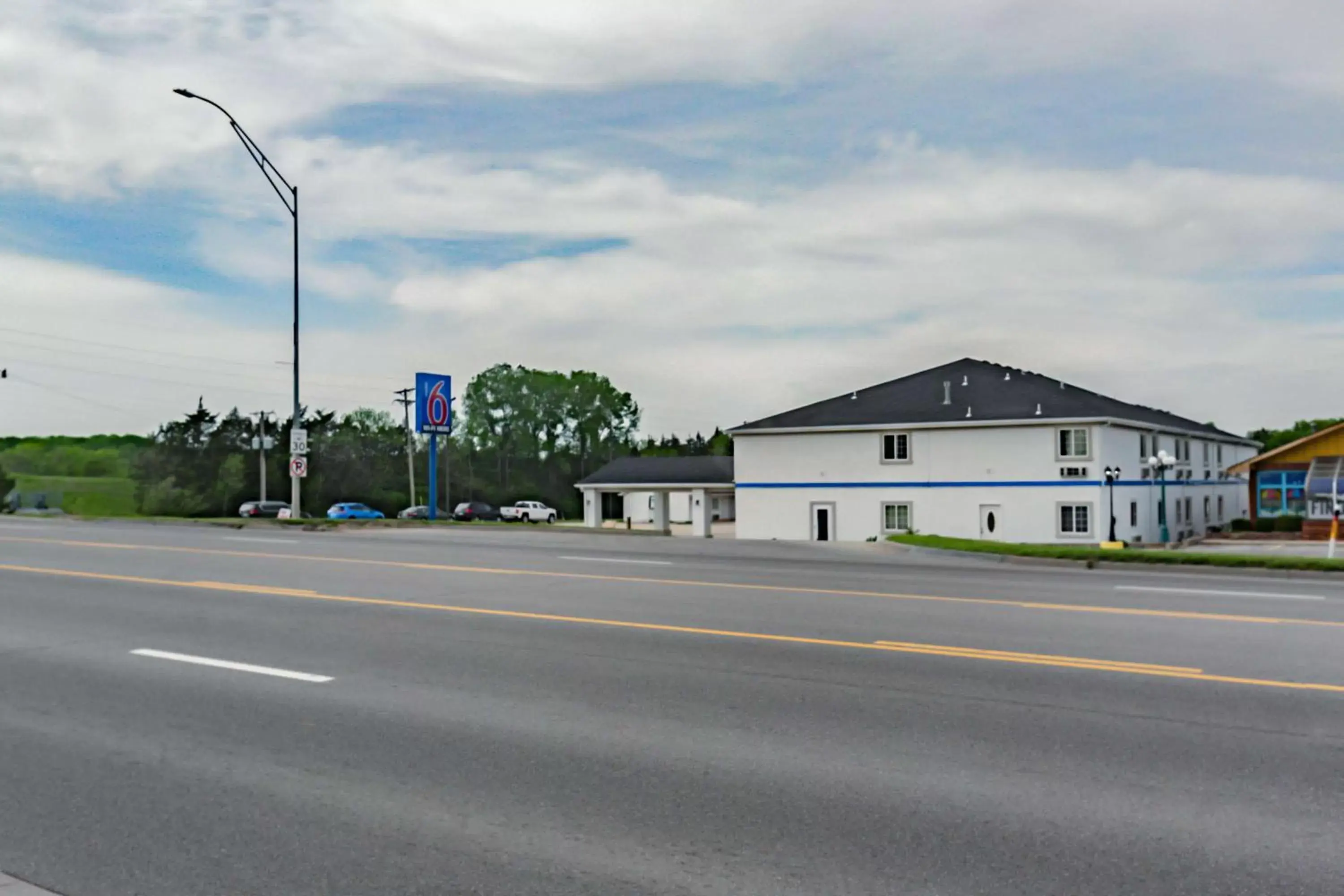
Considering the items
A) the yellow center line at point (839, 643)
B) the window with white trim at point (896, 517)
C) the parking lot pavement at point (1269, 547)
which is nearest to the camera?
the yellow center line at point (839, 643)

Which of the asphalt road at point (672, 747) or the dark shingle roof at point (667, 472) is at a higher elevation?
the dark shingle roof at point (667, 472)

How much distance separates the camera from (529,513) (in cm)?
9400

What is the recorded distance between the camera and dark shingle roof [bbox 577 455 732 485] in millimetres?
78875

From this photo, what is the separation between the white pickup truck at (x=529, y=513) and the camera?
9312 cm

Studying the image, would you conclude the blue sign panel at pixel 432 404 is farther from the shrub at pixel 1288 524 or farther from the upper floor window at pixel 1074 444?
the shrub at pixel 1288 524

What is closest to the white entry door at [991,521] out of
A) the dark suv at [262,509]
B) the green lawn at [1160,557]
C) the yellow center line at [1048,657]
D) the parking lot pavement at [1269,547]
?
the parking lot pavement at [1269,547]

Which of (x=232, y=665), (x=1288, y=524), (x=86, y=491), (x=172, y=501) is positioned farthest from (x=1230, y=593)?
(x=86, y=491)

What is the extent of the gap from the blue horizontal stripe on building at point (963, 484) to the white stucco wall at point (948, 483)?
4cm

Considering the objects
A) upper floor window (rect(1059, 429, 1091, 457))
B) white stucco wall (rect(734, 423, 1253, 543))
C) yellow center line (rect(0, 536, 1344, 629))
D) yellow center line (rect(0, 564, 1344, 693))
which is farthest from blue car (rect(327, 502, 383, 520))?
yellow center line (rect(0, 564, 1344, 693))

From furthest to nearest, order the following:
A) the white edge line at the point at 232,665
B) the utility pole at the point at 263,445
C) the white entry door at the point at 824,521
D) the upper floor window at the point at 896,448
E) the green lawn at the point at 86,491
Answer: the green lawn at the point at 86,491, the utility pole at the point at 263,445, the white entry door at the point at 824,521, the upper floor window at the point at 896,448, the white edge line at the point at 232,665

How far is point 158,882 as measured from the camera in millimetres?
4859

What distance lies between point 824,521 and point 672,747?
4490 cm

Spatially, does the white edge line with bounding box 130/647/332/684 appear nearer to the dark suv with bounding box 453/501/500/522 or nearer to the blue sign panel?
the blue sign panel

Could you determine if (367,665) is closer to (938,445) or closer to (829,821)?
(829,821)
